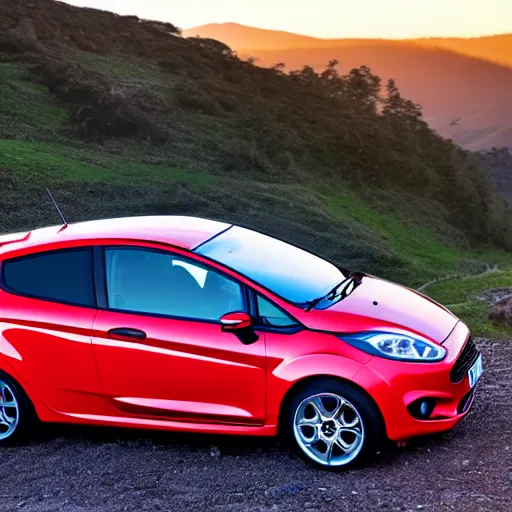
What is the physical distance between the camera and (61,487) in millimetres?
4801

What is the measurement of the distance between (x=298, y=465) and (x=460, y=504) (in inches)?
42.6

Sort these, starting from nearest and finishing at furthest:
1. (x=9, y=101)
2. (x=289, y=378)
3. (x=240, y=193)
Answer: (x=289, y=378) < (x=240, y=193) < (x=9, y=101)

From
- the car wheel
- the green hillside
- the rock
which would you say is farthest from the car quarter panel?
the green hillside

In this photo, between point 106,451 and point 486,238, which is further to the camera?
point 486,238

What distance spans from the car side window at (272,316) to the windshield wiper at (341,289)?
0.15 metres

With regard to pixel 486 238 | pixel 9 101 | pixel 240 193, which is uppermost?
pixel 9 101

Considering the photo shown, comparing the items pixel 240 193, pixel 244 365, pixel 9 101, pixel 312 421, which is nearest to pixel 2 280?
pixel 244 365

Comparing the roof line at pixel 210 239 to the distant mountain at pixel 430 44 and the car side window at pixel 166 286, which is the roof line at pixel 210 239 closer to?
the car side window at pixel 166 286

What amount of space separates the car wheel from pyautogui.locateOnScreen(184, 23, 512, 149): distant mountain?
198 ft

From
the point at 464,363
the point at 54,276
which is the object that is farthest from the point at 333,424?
the point at 54,276

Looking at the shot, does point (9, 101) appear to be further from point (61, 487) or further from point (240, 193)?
point (61, 487)

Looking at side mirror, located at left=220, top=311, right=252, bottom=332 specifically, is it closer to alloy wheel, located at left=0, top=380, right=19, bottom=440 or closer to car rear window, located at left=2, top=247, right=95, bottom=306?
car rear window, located at left=2, top=247, right=95, bottom=306

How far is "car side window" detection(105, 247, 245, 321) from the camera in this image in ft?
16.2

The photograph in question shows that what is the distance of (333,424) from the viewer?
4.67 metres
